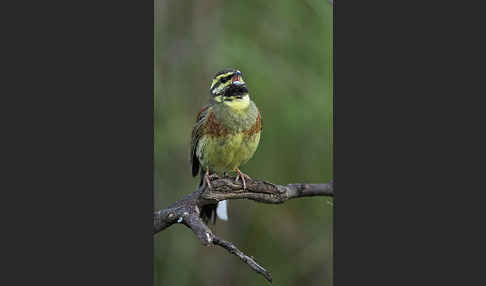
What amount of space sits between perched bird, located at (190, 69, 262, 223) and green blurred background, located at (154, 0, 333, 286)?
25cm

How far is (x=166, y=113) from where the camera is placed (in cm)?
420

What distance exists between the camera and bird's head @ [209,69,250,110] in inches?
155

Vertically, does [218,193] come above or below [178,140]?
below

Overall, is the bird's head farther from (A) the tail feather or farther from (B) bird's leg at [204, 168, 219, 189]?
(A) the tail feather

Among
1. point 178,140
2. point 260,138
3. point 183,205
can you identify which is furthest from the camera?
point 178,140

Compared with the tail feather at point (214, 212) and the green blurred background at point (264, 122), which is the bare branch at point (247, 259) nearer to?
the green blurred background at point (264, 122)

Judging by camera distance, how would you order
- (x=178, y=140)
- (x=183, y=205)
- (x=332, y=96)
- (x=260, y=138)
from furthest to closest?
(x=178, y=140) < (x=260, y=138) < (x=332, y=96) < (x=183, y=205)

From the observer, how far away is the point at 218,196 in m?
3.88

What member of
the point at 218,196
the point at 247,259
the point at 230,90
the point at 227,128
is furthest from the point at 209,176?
the point at 247,259

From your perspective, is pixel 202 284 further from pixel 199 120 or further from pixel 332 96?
pixel 332 96

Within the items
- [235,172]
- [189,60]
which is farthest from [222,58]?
[235,172]

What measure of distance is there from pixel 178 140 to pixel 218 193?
79 cm

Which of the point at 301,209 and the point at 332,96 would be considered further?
the point at 301,209

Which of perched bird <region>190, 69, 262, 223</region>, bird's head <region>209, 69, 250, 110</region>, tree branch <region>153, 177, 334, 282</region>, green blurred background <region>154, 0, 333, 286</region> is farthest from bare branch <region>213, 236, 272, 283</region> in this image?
bird's head <region>209, 69, 250, 110</region>
